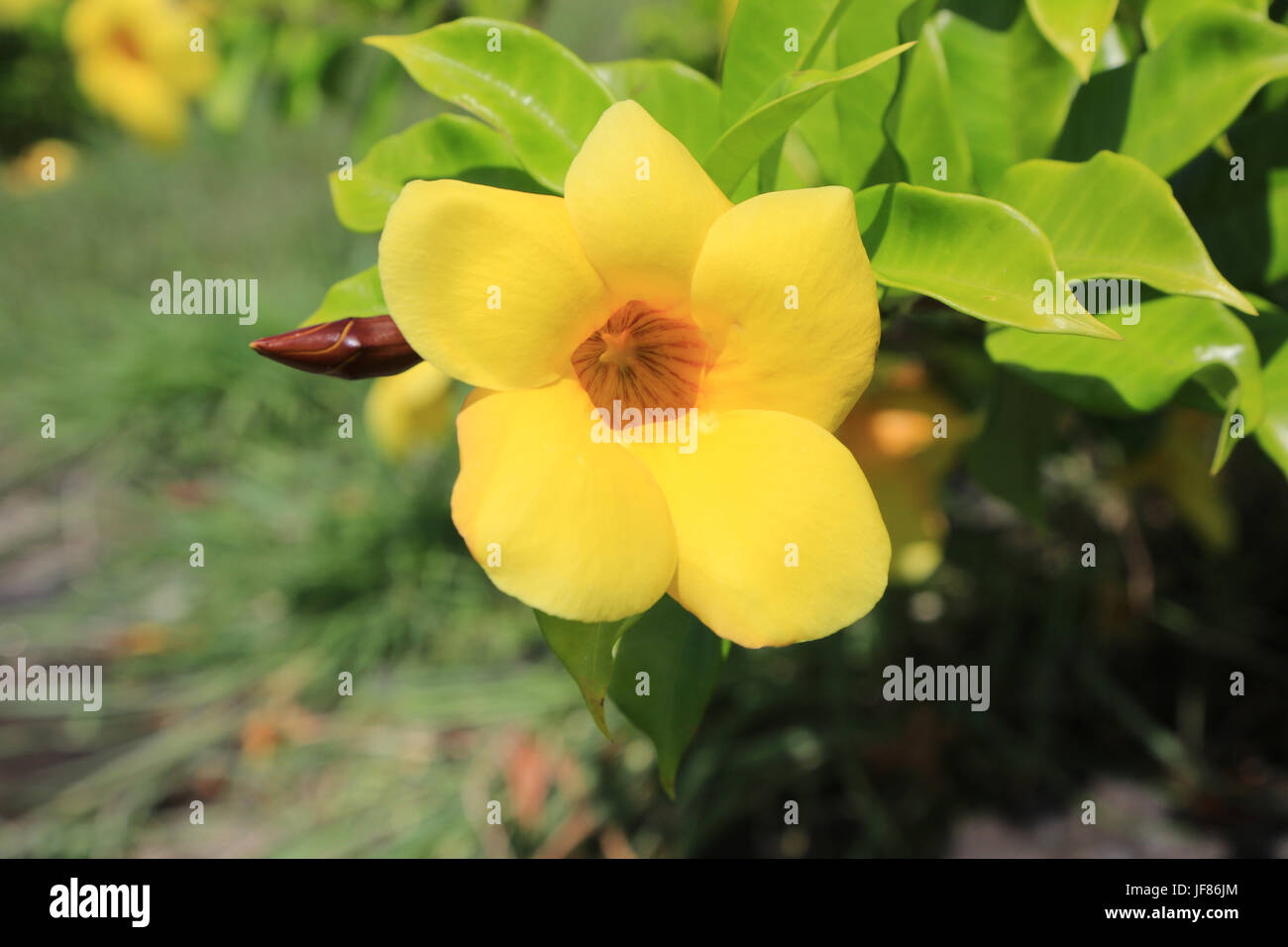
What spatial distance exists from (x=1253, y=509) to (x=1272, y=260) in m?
1.92

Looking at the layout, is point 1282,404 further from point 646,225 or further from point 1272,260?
point 646,225

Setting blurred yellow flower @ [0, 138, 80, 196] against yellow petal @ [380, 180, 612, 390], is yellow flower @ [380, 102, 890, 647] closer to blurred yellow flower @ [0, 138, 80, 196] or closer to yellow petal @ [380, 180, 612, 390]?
yellow petal @ [380, 180, 612, 390]

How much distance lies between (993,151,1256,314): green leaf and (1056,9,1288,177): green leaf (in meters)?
0.11

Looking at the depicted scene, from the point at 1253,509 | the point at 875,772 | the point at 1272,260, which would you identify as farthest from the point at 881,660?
the point at 1272,260

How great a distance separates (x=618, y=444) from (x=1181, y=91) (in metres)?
0.58

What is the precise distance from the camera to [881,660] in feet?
7.64

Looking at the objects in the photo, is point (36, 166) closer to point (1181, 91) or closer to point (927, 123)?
point (927, 123)

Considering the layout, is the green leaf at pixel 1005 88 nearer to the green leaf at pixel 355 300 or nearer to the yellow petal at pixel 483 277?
the yellow petal at pixel 483 277

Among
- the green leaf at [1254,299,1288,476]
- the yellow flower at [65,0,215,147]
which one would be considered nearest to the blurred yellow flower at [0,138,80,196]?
the yellow flower at [65,0,215,147]

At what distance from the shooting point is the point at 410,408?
2.51 meters

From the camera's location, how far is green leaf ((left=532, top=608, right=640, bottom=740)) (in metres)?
0.64

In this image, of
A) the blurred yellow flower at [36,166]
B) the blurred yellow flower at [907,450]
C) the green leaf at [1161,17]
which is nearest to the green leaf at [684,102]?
the green leaf at [1161,17]

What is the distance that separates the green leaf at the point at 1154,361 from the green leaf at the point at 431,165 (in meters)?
0.49

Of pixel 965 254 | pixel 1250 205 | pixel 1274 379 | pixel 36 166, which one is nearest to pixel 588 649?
pixel 965 254
